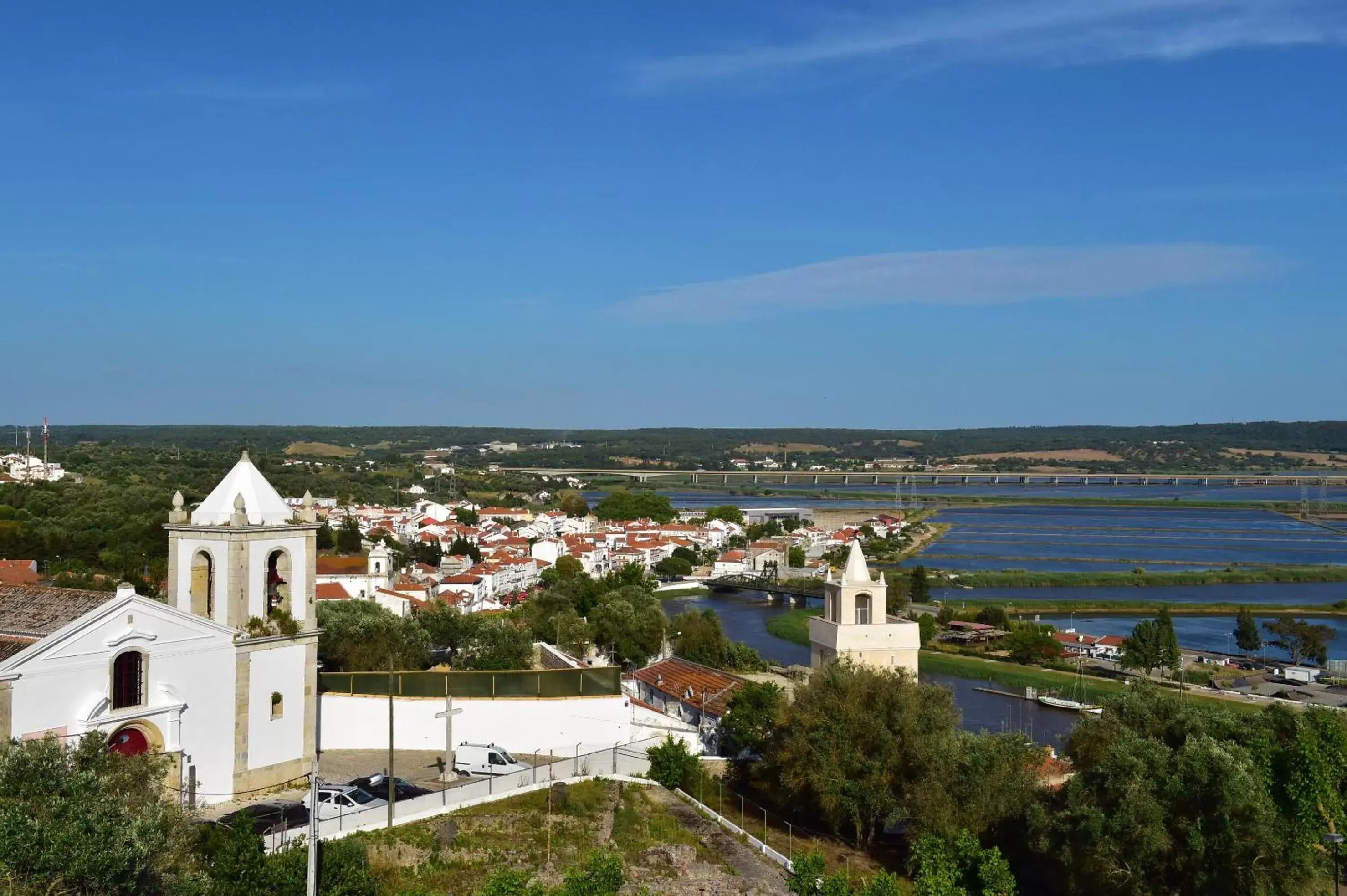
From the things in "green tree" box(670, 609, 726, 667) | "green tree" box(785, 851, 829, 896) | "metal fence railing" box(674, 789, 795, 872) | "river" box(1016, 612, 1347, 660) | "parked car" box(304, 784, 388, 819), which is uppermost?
"parked car" box(304, 784, 388, 819)

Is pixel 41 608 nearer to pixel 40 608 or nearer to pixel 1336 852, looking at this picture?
pixel 40 608

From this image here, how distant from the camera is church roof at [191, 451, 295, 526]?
54.2 feet

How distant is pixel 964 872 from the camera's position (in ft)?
50.4

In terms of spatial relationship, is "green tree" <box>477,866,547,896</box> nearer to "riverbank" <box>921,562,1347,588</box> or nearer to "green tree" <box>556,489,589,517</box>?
"riverbank" <box>921,562,1347,588</box>

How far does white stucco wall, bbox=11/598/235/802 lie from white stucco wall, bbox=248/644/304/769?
1.15 feet

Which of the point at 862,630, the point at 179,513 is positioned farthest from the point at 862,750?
the point at 179,513

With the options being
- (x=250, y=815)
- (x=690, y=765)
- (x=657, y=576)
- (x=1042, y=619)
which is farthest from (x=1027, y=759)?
(x=657, y=576)

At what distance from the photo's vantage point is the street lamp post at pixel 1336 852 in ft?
41.7

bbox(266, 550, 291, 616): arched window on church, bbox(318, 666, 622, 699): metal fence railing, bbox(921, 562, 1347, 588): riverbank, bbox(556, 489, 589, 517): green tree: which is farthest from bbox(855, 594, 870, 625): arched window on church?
bbox(556, 489, 589, 517): green tree

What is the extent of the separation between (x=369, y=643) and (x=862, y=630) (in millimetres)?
9273

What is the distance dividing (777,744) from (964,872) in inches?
150

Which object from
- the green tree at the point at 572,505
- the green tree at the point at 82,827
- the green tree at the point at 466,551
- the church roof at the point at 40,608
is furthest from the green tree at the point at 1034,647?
the green tree at the point at 572,505

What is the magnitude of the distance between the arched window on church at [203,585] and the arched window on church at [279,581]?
0.69 metres

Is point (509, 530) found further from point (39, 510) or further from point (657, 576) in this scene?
point (39, 510)
